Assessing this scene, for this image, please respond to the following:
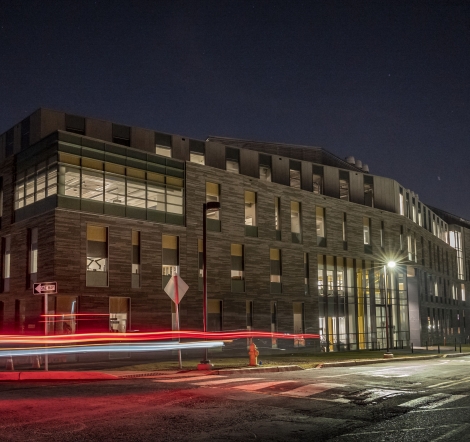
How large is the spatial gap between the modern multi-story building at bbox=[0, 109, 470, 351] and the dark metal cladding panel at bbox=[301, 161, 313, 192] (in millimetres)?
102

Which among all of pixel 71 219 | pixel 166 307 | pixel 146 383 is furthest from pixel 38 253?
pixel 146 383

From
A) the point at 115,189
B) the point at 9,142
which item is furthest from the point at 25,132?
the point at 115,189

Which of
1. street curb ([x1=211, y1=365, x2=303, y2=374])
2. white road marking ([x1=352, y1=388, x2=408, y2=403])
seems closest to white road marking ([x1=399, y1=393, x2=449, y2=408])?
white road marking ([x1=352, y1=388, x2=408, y2=403])

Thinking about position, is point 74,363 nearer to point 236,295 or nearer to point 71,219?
point 71,219

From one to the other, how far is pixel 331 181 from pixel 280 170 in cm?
568

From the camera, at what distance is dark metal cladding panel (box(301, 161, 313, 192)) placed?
4462 centimetres

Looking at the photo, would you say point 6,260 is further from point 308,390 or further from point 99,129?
point 308,390

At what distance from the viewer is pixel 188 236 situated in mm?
35500

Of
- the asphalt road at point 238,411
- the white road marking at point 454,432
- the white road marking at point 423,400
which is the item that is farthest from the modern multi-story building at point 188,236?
the white road marking at point 454,432

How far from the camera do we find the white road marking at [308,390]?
543 inches

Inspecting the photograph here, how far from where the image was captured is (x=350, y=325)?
4631 cm

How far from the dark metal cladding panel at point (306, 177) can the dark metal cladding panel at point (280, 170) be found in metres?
1.74

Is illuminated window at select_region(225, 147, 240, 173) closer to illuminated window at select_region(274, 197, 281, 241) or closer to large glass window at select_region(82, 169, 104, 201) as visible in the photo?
illuminated window at select_region(274, 197, 281, 241)

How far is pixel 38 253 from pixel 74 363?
6684 mm
